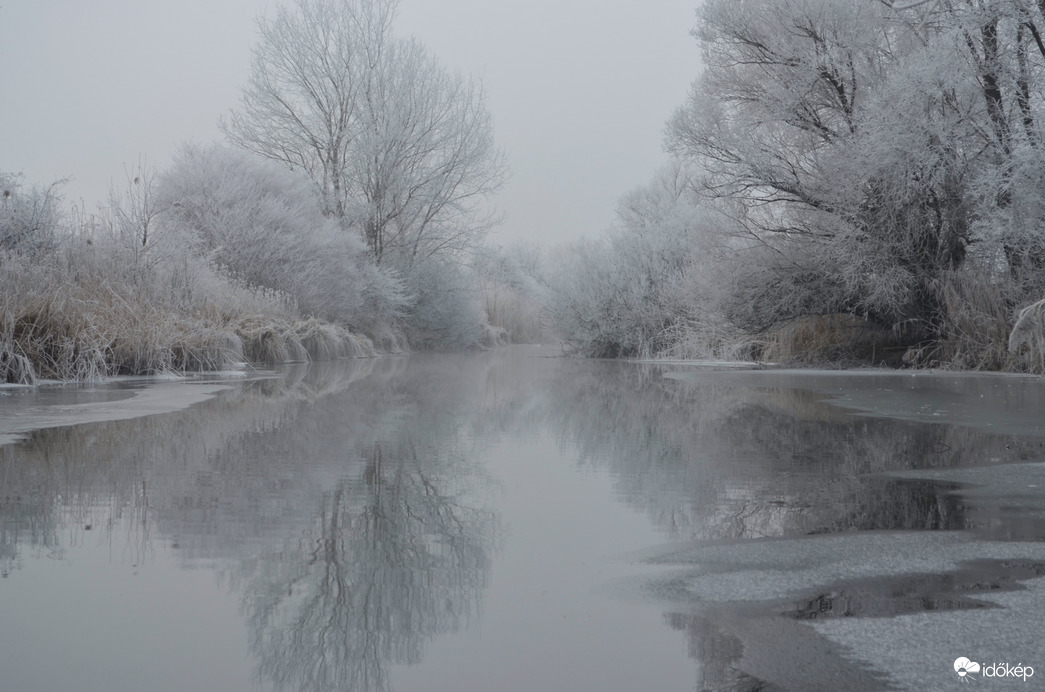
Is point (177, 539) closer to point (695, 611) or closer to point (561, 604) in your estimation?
point (561, 604)

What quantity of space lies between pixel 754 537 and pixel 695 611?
0.82 meters

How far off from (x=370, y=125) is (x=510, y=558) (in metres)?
25.6

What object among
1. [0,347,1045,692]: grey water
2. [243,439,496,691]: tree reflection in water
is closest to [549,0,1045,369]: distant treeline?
[0,347,1045,692]: grey water

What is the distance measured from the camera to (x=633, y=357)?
2084 centimetres

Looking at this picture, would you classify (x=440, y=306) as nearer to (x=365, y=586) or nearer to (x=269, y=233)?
(x=269, y=233)

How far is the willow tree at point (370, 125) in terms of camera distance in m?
27.1

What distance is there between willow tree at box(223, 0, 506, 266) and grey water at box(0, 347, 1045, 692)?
73.7ft

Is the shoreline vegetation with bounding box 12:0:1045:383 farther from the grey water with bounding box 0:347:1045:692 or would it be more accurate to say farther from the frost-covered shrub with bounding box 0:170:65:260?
the grey water with bounding box 0:347:1045:692

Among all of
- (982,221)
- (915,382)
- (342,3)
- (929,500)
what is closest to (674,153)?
(982,221)

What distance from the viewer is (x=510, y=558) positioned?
2.57 m

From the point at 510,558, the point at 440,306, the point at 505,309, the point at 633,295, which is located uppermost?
the point at 505,309

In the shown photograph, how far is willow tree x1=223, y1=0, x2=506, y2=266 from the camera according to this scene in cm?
2712

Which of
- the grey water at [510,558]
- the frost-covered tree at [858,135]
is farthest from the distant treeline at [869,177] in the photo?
the grey water at [510,558]

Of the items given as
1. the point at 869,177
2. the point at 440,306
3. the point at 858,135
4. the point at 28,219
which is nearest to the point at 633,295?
the point at 858,135
